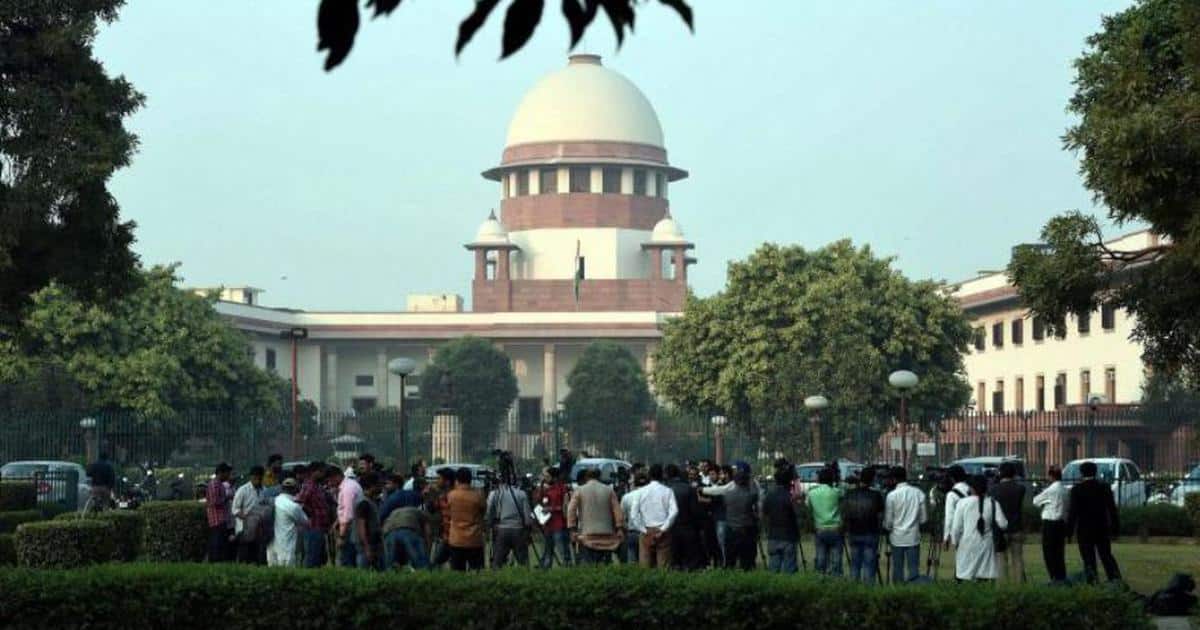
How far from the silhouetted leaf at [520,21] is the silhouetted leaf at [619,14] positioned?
0.17m

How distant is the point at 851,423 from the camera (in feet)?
162

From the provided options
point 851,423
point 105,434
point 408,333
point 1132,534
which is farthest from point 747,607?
point 408,333

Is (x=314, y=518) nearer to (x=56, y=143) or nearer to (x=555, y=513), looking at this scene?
(x=555, y=513)

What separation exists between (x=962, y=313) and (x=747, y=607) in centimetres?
4589

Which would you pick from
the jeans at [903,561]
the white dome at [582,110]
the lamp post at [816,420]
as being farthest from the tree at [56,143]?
the white dome at [582,110]

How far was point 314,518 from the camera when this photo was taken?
1912 cm

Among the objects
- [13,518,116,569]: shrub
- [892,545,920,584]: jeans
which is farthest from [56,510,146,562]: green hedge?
[892,545,920,584]: jeans

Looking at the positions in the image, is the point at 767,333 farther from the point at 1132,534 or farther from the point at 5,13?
the point at 5,13

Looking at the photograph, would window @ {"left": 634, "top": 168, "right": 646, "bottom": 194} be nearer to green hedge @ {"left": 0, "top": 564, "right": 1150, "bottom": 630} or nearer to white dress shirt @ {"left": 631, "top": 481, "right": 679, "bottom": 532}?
white dress shirt @ {"left": 631, "top": 481, "right": 679, "bottom": 532}

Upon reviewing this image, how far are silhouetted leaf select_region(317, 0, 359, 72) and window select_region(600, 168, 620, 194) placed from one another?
103219 millimetres

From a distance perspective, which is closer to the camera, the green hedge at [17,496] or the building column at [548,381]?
the green hedge at [17,496]

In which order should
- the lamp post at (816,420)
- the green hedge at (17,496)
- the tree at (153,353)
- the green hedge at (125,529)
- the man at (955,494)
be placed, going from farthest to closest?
the tree at (153,353), the lamp post at (816,420), the green hedge at (17,496), the green hedge at (125,529), the man at (955,494)

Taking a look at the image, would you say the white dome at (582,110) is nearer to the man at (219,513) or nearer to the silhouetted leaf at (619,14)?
the man at (219,513)

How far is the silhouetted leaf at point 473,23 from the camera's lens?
5.45 m
